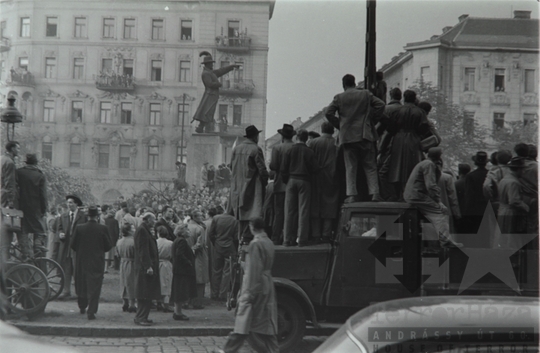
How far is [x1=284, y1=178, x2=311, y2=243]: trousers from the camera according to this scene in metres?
8.91

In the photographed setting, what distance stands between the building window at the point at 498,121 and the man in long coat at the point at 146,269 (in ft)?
19.5

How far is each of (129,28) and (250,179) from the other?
359cm

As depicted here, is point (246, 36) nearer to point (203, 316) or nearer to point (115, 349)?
point (203, 316)

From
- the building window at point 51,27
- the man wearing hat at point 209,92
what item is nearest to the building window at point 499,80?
the man wearing hat at point 209,92

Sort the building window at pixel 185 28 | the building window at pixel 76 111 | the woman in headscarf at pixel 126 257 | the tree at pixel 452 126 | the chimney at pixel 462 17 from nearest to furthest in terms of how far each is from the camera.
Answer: the woman in headscarf at pixel 126 257, the chimney at pixel 462 17, the building window at pixel 185 28, the tree at pixel 452 126, the building window at pixel 76 111

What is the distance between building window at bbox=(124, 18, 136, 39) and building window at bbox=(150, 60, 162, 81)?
1.86ft

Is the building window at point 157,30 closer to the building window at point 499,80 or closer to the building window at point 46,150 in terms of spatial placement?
the building window at point 46,150

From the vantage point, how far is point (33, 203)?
32.2 feet

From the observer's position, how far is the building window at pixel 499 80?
10.8m

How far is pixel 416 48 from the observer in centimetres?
1157

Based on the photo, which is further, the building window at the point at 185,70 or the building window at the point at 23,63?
the building window at the point at 185,70

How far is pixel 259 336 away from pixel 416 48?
6197 mm

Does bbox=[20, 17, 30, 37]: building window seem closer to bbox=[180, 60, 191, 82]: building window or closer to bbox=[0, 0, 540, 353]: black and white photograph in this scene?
bbox=[0, 0, 540, 353]: black and white photograph

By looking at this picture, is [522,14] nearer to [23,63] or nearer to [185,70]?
[185,70]
